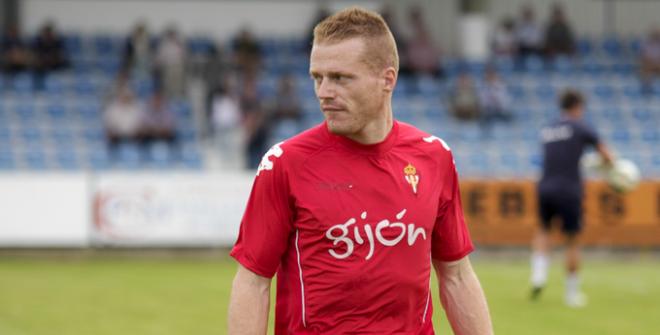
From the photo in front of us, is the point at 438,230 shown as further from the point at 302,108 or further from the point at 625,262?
the point at 302,108

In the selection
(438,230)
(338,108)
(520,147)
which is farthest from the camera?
(520,147)

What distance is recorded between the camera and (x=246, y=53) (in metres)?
26.9

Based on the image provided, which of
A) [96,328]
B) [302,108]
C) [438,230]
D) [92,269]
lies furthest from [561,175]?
[302,108]

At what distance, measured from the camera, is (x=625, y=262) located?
67.7ft

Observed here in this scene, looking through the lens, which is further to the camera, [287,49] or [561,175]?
[287,49]

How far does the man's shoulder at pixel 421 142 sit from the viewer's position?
478 centimetres

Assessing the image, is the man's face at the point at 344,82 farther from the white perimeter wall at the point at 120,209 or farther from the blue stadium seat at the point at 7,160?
the blue stadium seat at the point at 7,160

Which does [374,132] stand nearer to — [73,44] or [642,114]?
[642,114]

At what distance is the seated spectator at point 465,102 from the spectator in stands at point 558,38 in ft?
10.5

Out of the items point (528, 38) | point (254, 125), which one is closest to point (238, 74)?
point (254, 125)

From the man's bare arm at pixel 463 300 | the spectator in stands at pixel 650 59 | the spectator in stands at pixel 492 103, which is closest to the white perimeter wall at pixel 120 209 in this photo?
the spectator in stands at pixel 492 103

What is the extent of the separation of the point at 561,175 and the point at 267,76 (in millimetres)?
13398

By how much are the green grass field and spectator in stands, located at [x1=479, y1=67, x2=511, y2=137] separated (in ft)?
20.7

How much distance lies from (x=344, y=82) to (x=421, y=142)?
529mm
